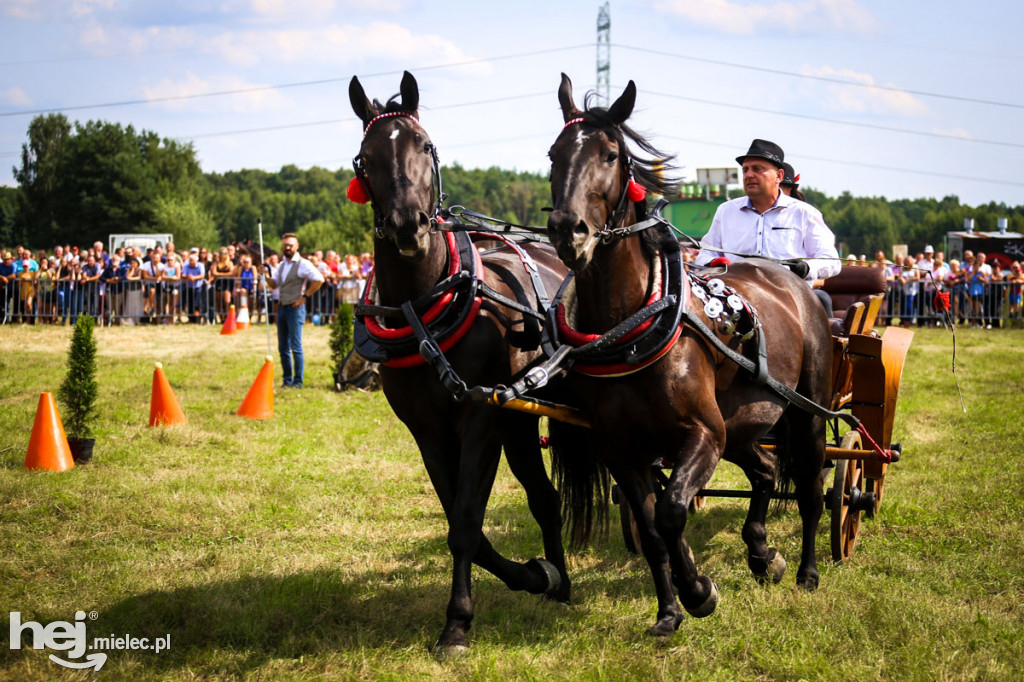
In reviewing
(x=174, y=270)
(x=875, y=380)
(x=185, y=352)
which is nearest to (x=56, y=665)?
(x=875, y=380)

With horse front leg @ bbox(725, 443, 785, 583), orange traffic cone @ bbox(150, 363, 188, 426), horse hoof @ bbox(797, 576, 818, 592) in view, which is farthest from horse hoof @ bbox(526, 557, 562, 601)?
orange traffic cone @ bbox(150, 363, 188, 426)

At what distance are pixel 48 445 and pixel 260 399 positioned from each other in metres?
2.86

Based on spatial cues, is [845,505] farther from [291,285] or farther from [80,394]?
[291,285]

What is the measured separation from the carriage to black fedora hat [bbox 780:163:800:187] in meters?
0.77

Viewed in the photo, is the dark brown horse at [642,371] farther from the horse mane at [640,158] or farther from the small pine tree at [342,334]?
the small pine tree at [342,334]

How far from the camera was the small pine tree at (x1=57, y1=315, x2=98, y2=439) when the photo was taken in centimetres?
811

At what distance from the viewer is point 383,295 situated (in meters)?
4.42

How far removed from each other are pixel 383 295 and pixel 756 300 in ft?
6.69

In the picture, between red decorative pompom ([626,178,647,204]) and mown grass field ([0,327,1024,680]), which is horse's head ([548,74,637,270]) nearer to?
red decorative pompom ([626,178,647,204])

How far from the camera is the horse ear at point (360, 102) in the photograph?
14.4 feet

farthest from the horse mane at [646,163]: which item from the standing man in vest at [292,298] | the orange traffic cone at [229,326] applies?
the orange traffic cone at [229,326]

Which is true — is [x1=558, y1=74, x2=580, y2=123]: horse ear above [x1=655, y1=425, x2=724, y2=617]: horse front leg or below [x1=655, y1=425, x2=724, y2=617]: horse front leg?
above

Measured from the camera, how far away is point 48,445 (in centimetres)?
769

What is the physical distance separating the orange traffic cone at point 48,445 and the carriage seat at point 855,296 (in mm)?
6230
